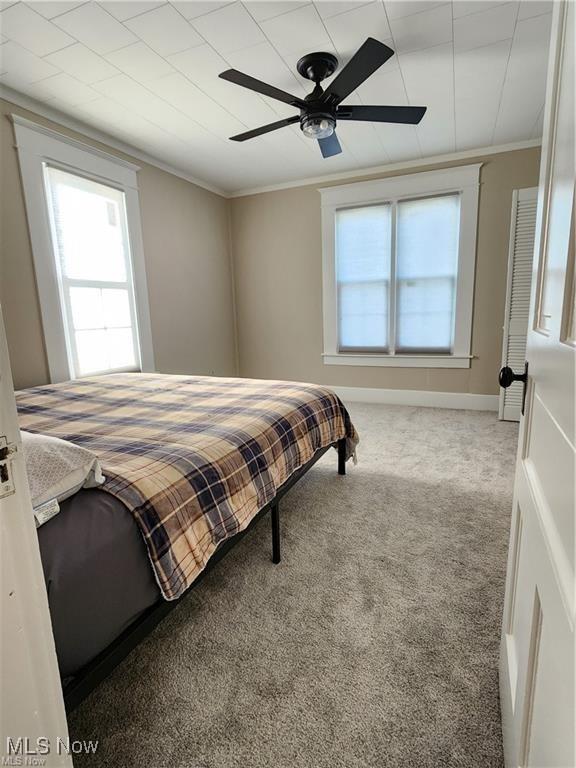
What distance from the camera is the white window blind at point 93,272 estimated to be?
3.10 m

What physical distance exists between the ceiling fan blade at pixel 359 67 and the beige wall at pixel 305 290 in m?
2.32

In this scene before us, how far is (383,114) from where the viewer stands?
2.30 metres

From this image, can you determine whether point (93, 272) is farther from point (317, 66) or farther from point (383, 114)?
point (383, 114)

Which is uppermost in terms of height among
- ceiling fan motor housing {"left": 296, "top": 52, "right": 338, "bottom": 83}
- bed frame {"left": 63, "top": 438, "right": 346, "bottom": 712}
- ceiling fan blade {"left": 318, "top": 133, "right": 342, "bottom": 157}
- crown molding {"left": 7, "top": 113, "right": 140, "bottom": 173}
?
ceiling fan motor housing {"left": 296, "top": 52, "right": 338, "bottom": 83}

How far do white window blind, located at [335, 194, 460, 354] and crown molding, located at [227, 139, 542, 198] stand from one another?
0.36 meters

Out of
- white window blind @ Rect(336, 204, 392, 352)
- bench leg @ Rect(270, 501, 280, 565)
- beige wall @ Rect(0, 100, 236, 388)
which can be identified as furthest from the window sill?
bench leg @ Rect(270, 501, 280, 565)

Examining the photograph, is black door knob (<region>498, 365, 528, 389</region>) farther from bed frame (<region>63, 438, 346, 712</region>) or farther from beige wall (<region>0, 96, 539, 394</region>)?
beige wall (<region>0, 96, 539, 394</region>)

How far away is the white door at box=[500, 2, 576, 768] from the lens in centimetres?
54

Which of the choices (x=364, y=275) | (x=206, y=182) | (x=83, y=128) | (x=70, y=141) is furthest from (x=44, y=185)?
(x=364, y=275)

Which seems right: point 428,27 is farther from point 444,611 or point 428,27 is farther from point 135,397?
point 444,611

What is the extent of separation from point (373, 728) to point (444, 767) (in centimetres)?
19

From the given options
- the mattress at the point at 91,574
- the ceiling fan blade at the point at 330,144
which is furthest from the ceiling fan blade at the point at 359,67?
the mattress at the point at 91,574

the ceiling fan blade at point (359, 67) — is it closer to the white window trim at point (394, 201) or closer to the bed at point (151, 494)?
the bed at point (151, 494)

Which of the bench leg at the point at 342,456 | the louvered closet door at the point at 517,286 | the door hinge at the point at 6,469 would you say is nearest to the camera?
the door hinge at the point at 6,469
